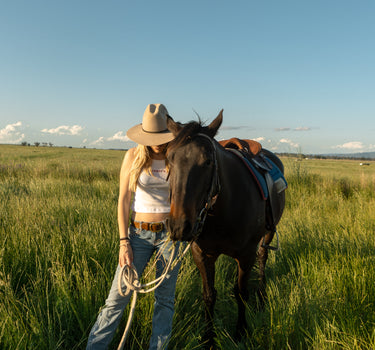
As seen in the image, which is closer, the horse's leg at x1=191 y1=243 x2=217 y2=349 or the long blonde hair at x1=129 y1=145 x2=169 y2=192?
the long blonde hair at x1=129 y1=145 x2=169 y2=192

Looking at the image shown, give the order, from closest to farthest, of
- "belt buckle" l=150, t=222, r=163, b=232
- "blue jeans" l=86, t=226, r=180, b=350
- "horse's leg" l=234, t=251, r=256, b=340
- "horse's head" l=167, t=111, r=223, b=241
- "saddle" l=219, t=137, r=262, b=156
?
"horse's head" l=167, t=111, r=223, b=241 < "blue jeans" l=86, t=226, r=180, b=350 < "belt buckle" l=150, t=222, r=163, b=232 < "horse's leg" l=234, t=251, r=256, b=340 < "saddle" l=219, t=137, r=262, b=156

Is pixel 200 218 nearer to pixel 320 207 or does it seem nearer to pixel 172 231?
pixel 172 231

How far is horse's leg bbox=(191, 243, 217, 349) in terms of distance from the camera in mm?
2494

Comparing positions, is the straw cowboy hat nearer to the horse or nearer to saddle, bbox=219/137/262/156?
the horse

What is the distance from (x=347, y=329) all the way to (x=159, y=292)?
1.63m

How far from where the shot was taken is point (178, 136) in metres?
1.80

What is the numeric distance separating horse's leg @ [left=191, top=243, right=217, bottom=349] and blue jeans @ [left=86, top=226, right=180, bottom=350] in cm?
41

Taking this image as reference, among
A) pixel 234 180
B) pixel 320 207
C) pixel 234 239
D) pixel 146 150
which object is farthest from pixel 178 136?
pixel 320 207

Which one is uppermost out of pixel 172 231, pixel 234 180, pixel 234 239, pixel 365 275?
pixel 234 180

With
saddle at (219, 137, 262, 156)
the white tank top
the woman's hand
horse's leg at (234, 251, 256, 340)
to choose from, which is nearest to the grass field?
horse's leg at (234, 251, 256, 340)

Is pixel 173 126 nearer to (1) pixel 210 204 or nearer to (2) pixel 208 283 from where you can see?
(1) pixel 210 204

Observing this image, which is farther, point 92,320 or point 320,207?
point 320,207

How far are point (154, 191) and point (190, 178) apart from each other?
0.60 m

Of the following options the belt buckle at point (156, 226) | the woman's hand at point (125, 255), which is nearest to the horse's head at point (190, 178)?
the belt buckle at point (156, 226)
